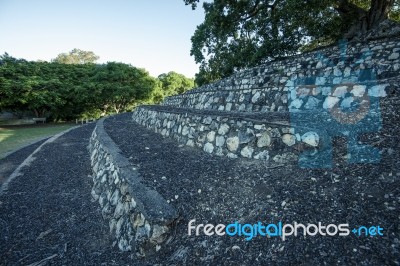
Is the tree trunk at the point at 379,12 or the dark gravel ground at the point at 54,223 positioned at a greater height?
the tree trunk at the point at 379,12

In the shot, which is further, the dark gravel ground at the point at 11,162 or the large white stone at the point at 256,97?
the dark gravel ground at the point at 11,162

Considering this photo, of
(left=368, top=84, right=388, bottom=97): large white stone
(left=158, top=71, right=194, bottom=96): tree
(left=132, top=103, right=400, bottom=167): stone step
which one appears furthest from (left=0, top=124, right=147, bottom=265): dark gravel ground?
(left=158, top=71, right=194, bottom=96): tree

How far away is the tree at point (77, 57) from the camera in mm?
47250

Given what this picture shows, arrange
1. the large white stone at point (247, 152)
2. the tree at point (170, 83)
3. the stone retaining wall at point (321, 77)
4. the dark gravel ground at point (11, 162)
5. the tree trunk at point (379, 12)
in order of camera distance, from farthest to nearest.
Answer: the tree at point (170, 83) < the tree trunk at point (379, 12) < the dark gravel ground at point (11, 162) < the stone retaining wall at point (321, 77) < the large white stone at point (247, 152)

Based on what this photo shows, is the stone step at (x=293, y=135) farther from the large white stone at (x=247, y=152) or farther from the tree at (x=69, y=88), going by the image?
the tree at (x=69, y=88)

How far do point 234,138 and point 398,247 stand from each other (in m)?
2.66

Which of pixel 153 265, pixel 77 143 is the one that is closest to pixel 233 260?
pixel 153 265

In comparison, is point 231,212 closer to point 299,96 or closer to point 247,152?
point 247,152

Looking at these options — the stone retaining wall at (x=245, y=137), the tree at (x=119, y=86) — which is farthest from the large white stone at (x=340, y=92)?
the tree at (x=119, y=86)

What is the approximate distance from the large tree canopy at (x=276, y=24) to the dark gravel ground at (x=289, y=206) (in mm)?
9766

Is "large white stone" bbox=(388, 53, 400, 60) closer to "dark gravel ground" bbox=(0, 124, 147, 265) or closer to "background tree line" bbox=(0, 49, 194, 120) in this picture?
"dark gravel ground" bbox=(0, 124, 147, 265)

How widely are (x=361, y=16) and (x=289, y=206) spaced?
13.1m

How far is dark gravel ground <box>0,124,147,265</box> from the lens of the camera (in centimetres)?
288

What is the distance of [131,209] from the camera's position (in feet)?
10.1
